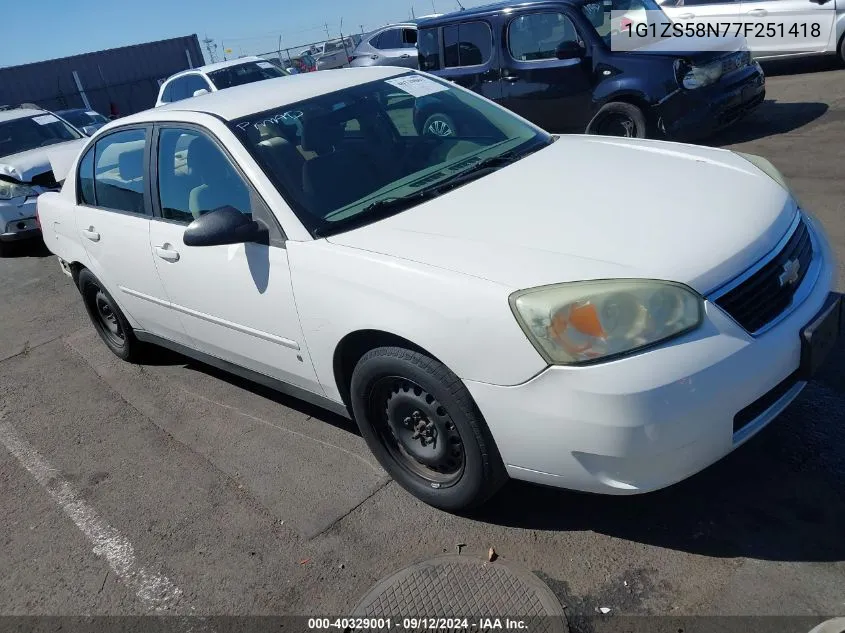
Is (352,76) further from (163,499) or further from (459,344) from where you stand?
(163,499)

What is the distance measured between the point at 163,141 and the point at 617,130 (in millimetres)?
5533

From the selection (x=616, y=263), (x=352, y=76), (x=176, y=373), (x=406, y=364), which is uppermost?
(x=352, y=76)

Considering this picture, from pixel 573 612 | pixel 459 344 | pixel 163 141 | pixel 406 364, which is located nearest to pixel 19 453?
pixel 163 141

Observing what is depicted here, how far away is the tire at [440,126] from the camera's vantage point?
12.3 ft

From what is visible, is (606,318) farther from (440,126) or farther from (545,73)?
(545,73)

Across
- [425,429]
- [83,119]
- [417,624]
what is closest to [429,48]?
[425,429]

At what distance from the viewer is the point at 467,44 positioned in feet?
29.4

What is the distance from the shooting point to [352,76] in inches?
158

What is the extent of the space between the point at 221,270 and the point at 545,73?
234 inches

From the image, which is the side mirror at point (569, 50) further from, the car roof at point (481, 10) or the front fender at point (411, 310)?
the front fender at point (411, 310)

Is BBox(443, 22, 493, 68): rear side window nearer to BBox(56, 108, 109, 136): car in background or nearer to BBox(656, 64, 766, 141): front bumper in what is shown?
BBox(656, 64, 766, 141): front bumper

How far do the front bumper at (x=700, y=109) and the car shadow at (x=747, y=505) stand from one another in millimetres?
4930

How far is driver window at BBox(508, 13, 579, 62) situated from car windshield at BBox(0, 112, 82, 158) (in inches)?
245

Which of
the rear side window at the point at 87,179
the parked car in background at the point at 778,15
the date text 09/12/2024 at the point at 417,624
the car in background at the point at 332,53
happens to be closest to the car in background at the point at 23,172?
the rear side window at the point at 87,179
